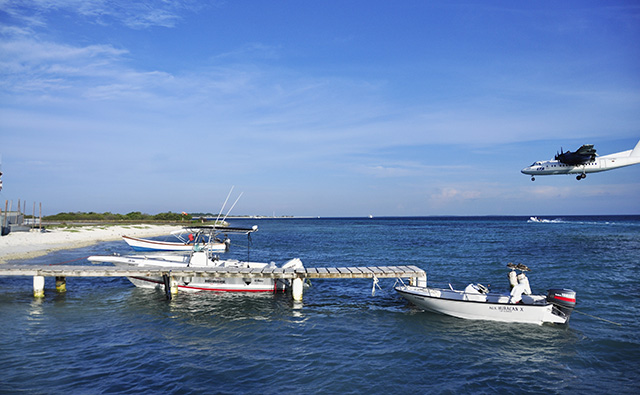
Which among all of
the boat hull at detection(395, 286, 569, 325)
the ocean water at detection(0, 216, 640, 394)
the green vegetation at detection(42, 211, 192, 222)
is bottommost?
the ocean water at detection(0, 216, 640, 394)

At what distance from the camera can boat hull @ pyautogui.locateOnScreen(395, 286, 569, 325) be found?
652 inches

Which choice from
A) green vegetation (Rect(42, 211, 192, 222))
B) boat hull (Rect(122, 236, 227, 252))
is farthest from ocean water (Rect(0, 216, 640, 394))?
green vegetation (Rect(42, 211, 192, 222))

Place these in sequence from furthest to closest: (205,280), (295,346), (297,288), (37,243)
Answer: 1. (37,243)
2. (205,280)
3. (297,288)
4. (295,346)

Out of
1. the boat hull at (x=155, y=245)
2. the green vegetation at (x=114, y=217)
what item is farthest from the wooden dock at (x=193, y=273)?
the green vegetation at (x=114, y=217)

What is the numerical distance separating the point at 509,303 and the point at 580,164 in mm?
39534

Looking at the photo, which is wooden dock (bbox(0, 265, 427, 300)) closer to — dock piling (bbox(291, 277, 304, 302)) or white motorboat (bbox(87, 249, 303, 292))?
dock piling (bbox(291, 277, 304, 302))

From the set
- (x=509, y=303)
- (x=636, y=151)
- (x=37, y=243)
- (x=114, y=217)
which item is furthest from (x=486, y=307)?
(x=114, y=217)

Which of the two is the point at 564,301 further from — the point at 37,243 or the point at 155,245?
the point at 37,243

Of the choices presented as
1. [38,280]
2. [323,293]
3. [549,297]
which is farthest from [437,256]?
[38,280]

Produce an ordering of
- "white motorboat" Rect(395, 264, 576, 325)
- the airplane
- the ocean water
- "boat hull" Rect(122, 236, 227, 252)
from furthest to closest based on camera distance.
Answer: the airplane, "boat hull" Rect(122, 236, 227, 252), "white motorboat" Rect(395, 264, 576, 325), the ocean water

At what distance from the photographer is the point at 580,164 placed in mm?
47219

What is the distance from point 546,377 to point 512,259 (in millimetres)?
29578

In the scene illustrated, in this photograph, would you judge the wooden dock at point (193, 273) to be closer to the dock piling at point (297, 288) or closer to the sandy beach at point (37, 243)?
the dock piling at point (297, 288)

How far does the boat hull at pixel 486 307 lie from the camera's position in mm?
16562
